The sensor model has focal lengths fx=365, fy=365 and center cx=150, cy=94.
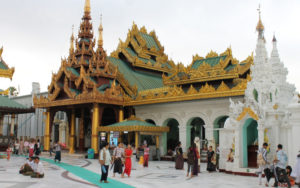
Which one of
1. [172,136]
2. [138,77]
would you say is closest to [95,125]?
[172,136]

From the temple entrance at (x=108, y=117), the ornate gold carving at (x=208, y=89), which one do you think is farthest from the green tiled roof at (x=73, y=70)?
the ornate gold carving at (x=208, y=89)

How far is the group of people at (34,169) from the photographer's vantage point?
13.5m

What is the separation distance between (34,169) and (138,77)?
775 inches

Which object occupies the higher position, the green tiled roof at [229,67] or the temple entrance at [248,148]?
the green tiled roof at [229,67]

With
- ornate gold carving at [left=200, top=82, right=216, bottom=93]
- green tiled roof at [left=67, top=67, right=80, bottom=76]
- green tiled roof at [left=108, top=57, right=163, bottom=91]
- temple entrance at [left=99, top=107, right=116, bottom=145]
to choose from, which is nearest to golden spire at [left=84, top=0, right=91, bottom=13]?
green tiled roof at [left=108, top=57, right=163, bottom=91]

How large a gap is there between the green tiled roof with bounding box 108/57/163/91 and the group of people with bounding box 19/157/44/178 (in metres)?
17.0

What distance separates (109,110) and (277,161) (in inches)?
843

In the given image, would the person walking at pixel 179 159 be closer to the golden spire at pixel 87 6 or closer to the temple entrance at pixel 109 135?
the temple entrance at pixel 109 135

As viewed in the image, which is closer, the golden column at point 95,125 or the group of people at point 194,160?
the group of people at point 194,160

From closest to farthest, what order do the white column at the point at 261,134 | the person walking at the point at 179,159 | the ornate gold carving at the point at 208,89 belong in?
the white column at the point at 261,134, the person walking at the point at 179,159, the ornate gold carving at the point at 208,89

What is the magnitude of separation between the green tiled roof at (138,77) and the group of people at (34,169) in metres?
17.0

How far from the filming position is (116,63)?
33.2 m

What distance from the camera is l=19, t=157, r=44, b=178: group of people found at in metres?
13.5

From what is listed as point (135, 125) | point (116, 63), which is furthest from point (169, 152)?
point (116, 63)
